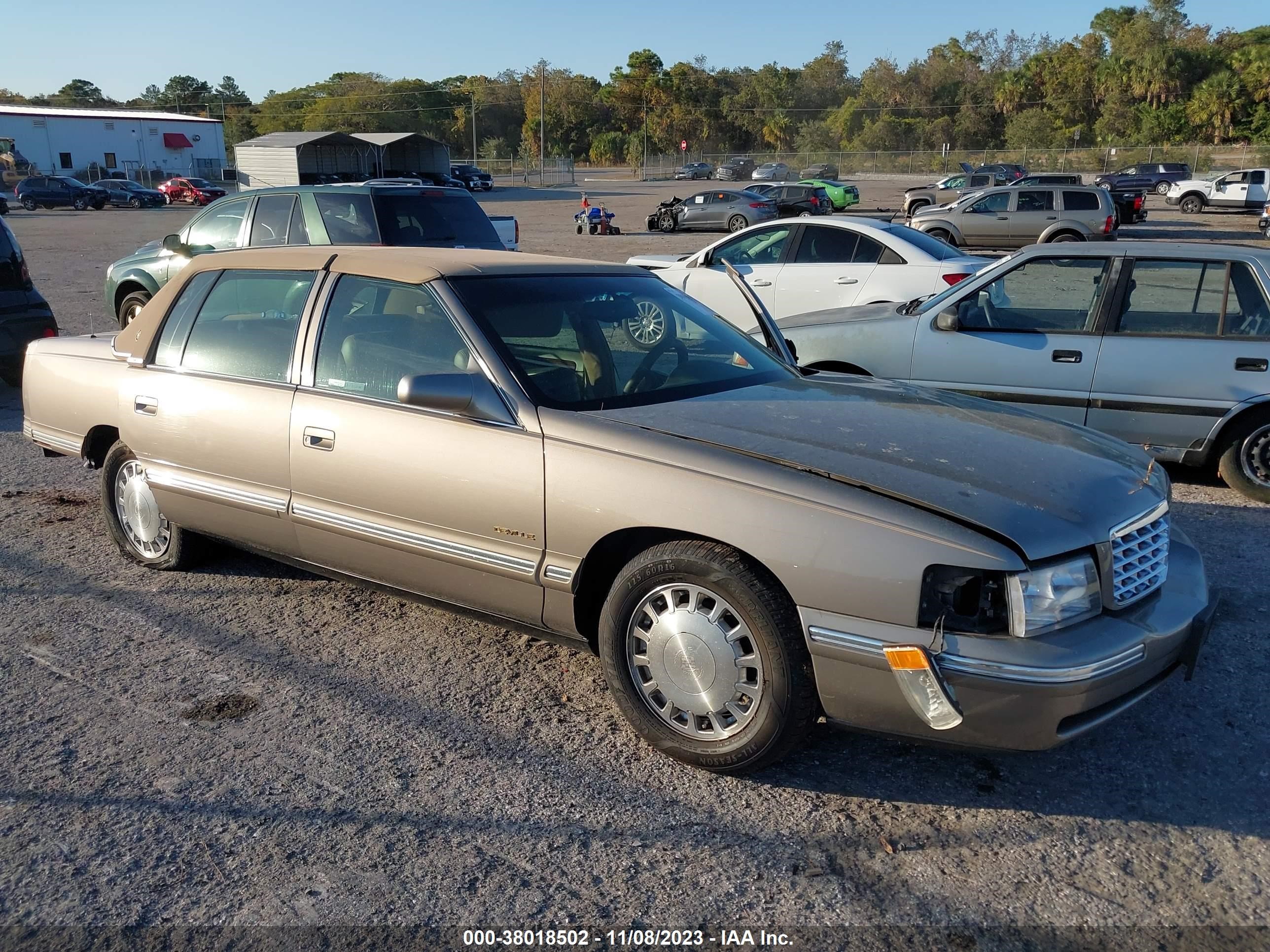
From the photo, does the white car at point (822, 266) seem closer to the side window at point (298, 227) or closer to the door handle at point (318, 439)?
the side window at point (298, 227)

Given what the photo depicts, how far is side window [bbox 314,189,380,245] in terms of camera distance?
9.70 metres

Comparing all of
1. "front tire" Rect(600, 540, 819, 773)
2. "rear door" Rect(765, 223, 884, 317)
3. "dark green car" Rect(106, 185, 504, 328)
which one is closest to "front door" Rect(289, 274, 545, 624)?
"front tire" Rect(600, 540, 819, 773)

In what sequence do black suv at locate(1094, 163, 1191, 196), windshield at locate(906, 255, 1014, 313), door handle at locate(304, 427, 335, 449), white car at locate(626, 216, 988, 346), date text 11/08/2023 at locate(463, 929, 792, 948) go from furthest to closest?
black suv at locate(1094, 163, 1191, 196), white car at locate(626, 216, 988, 346), windshield at locate(906, 255, 1014, 313), door handle at locate(304, 427, 335, 449), date text 11/08/2023 at locate(463, 929, 792, 948)

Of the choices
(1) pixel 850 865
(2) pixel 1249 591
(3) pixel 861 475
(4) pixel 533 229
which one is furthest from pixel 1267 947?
(4) pixel 533 229

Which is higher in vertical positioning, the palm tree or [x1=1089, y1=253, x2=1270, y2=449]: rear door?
the palm tree

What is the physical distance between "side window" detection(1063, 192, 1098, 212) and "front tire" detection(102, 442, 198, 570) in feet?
76.7

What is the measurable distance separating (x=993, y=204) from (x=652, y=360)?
23280 millimetres

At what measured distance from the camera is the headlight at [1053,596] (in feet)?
9.43

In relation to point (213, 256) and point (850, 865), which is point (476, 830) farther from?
point (213, 256)

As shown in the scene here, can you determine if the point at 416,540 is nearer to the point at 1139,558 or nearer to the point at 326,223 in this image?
the point at 1139,558

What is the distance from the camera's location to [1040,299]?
6.79 metres

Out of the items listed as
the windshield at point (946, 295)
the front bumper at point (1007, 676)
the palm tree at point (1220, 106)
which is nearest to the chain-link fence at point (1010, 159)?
the palm tree at point (1220, 106)

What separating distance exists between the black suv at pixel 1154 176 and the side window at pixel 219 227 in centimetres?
3960

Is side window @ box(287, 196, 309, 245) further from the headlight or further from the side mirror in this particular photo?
the headlight
